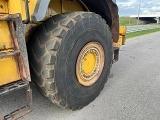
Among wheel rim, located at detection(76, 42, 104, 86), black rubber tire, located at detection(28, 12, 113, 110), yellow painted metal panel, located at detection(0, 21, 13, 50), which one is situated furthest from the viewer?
wheel rim, located at detection(76, 42, 104, 86)

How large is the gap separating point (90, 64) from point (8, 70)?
4.01ft

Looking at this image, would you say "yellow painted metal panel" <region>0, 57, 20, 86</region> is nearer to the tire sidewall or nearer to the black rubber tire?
the black rubber tire

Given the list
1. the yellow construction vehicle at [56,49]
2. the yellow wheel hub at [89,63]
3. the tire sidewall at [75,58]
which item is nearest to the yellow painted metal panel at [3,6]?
the yellow construction vehicle at [56,49]

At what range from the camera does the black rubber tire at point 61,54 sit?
248 cm

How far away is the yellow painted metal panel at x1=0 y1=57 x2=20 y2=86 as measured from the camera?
2151mm

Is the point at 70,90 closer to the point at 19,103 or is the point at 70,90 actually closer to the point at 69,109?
the point at 69,109

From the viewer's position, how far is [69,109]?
9.36 ft

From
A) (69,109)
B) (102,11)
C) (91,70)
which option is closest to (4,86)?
(69,109)

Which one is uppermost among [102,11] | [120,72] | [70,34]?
[102,11]

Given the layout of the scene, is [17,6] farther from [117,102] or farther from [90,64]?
[117,102]

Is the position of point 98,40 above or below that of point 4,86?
above

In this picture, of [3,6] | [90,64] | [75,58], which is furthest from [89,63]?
[3,6]

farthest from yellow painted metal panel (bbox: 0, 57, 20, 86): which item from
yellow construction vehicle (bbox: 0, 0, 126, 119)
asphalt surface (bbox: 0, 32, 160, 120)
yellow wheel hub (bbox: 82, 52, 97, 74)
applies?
yellow wheel hub (bbox: 82, 52, 97, 74)

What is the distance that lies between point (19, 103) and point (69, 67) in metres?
1.02
